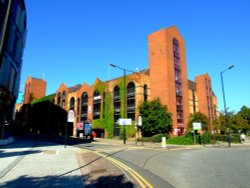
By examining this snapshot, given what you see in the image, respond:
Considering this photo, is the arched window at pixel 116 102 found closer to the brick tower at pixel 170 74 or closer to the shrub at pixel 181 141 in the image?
the brick tower at pixel 170 74

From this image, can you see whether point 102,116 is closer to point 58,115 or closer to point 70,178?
point 58,115

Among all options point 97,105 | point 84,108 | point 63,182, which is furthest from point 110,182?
Answer: point 84,108

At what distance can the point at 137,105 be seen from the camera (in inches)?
1724

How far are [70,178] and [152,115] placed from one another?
103ft

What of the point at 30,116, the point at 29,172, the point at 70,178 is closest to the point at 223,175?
the point at 70,178

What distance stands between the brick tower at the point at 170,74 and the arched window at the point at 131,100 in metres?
4.04

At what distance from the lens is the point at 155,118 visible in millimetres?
38031

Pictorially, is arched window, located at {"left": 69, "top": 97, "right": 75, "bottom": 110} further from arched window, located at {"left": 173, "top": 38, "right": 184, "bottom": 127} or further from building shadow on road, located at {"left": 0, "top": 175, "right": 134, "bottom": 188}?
building shadow on road, located at {"left": 0, "top": 175, "right": 134, "bottom": 188}

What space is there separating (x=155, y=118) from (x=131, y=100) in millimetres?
9055

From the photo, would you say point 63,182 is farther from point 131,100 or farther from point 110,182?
point 131,100

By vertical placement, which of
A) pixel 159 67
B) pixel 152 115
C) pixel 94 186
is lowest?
pixel 94 186

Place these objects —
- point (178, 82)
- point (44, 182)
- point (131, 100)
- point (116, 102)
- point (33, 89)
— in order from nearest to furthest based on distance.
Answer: point (44, 182) < point (131, 100) < point (178, 82) < point (116, 102) < point (33, 89)

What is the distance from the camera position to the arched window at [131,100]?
147ft

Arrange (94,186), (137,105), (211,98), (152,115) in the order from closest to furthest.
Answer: (94,186), (152,115), (137,105), (211,98)
